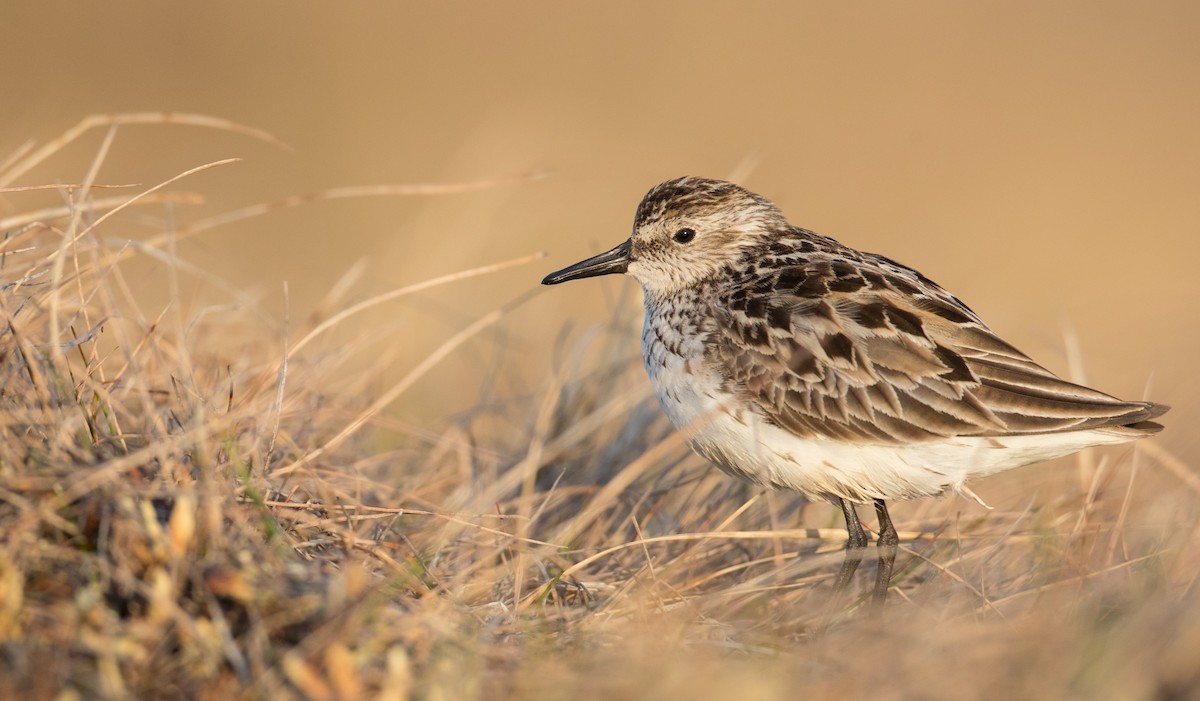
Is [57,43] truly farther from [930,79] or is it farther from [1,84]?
[930,79]

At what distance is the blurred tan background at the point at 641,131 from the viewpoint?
34.3 feet

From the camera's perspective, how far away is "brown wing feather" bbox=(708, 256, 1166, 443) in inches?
193

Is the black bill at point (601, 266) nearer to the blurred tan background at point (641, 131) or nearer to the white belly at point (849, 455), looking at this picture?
the white belly at point (849, 455)

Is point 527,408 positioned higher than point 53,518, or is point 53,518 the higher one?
point 53,518

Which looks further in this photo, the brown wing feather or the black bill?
the black bill

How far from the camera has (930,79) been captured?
66.2 feet

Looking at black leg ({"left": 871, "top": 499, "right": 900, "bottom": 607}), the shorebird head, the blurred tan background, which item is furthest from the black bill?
the blurred tan background

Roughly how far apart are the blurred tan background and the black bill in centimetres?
218

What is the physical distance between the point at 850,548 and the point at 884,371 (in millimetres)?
792

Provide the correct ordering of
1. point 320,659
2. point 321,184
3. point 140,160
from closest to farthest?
point 320,659
point 140,160
point 321,184

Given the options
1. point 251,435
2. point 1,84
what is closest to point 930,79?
point 1,84

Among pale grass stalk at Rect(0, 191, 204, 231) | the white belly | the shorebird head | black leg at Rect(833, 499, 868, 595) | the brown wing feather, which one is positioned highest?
pale grass stalk at Rect(0, 191, 204, 231)

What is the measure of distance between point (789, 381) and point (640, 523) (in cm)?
120

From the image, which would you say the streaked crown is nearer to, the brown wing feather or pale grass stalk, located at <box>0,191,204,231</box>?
the brown wing feather
